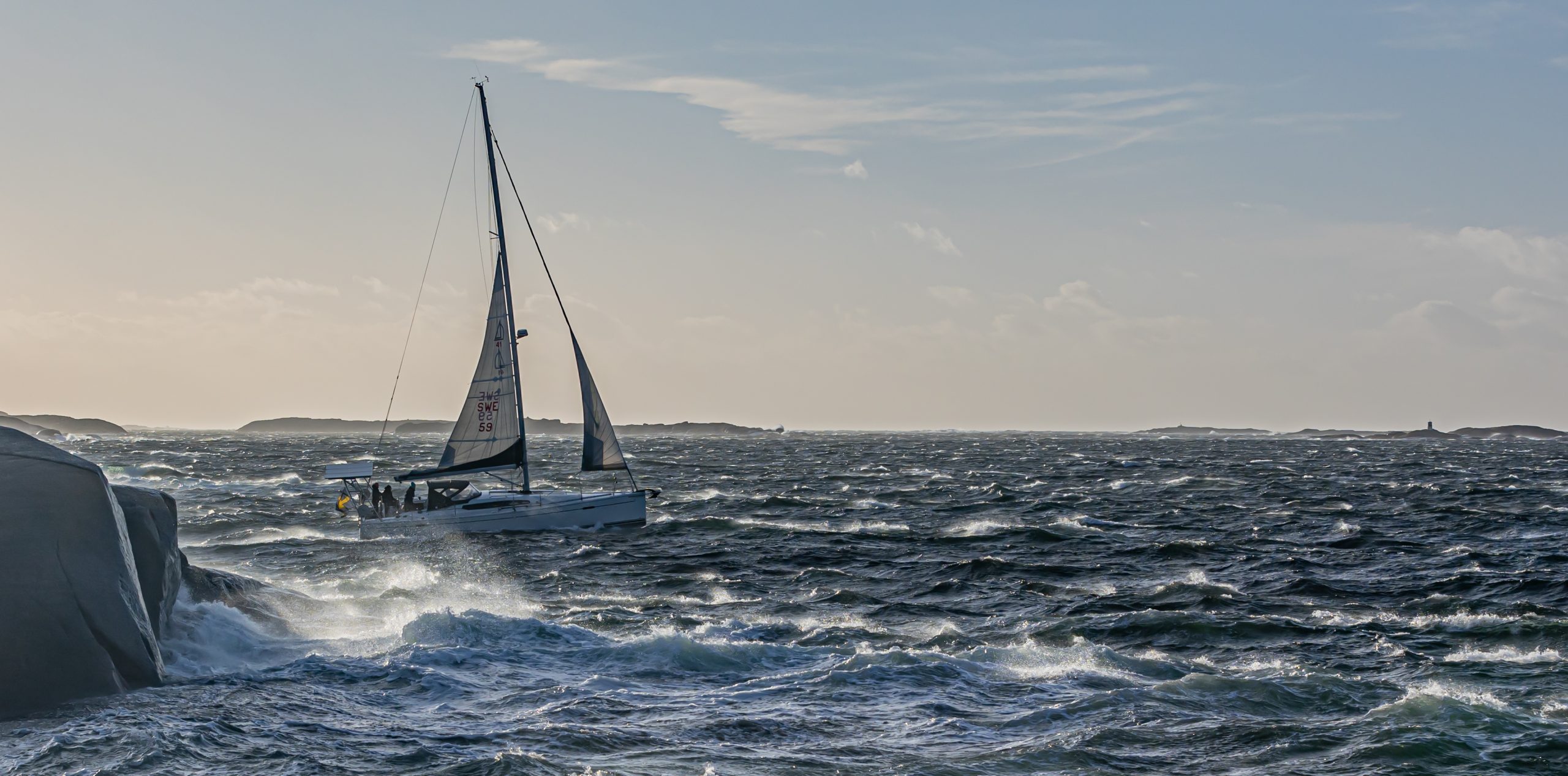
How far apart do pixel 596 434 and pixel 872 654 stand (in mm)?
25690

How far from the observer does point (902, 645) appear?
66.0 feet

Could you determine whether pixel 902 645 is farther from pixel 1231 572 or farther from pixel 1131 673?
pixel 1231 572

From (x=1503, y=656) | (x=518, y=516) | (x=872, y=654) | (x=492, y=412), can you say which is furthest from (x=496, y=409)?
(x=1503, y=656)

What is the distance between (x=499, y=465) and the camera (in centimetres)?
4334

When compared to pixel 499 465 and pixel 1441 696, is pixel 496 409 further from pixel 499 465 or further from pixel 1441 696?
pixel 1441 696

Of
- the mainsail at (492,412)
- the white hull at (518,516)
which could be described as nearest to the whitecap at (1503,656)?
the white hull at (518,516)

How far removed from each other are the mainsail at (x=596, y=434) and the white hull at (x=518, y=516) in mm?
1594

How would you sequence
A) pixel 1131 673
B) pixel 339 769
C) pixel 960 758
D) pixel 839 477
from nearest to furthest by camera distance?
pixel 339 769 < pixel 960 758 < pixel 1131 673 < pixel 839 477

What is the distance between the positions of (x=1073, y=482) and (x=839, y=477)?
1503 centimetres

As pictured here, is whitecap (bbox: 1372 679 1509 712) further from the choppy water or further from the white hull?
the white hull

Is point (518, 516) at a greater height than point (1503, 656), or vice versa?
point (518, 516)

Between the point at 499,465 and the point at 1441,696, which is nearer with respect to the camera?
the point at 1441,696

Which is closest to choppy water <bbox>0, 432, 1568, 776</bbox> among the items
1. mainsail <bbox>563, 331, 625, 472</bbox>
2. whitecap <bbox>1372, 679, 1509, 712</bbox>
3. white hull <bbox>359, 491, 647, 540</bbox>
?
whitecap <bbox>1372, 679, 1509, 712</bbox>

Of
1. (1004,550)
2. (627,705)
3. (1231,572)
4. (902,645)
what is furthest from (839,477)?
(627,705)
